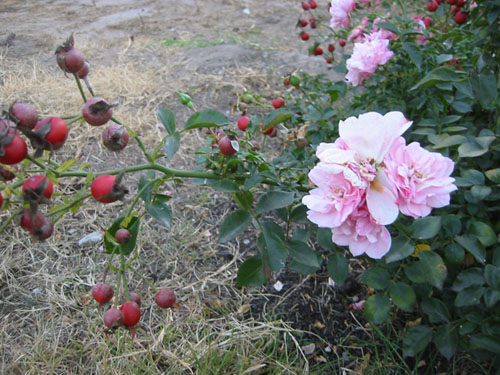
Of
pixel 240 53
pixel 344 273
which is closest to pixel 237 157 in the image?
pixel 344 273

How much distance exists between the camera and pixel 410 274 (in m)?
1.08

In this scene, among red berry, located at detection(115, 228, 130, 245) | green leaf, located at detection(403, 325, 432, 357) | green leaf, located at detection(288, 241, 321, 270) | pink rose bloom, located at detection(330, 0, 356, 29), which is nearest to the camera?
red berry, located at detection(115, 228, 130, 245)

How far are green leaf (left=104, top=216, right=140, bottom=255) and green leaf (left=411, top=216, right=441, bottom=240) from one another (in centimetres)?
61

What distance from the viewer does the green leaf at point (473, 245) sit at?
104 cm

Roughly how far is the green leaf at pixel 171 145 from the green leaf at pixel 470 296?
714mm

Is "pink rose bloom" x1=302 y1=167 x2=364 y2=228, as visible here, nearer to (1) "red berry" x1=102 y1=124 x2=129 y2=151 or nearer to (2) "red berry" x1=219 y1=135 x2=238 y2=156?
(2) "red berry" x1=219 y1=135 x2=238 y2=156

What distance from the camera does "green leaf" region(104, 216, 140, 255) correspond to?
0.97 metres

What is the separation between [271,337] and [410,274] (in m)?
0.52

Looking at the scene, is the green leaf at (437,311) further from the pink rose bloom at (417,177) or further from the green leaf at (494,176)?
the pink rose bloom at (417,177)

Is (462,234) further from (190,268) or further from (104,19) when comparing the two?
(104,19)

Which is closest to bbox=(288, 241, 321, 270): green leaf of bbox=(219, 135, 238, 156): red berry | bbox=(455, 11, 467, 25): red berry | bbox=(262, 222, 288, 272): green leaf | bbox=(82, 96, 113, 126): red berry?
bbox=(262, 222, 288, 272): green leaf

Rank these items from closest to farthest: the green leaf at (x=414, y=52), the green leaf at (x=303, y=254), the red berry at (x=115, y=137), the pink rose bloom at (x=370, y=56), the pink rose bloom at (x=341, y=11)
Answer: the red berry at (x=115, y=137)
the green leaf at (x=303, y=254)
the green leaf at (x=414, y=52)
the pink rose bloom at (x=370, y=56)
the pink rose bloom at (x=341, y=11)

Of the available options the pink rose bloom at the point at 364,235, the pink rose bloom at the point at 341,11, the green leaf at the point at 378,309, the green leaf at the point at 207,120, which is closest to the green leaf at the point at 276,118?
the green leaf at the point at 207,120

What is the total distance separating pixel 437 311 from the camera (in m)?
1.14
